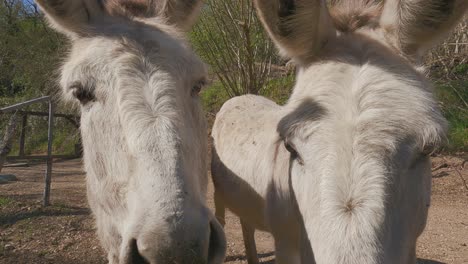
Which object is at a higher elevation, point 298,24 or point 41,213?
point 298,24

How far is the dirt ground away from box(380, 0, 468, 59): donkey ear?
14.0 ft

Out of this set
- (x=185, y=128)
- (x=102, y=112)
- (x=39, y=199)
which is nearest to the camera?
(x=185, y=128)

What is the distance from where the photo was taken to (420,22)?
2.44 metres

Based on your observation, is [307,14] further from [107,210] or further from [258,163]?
[258,163]

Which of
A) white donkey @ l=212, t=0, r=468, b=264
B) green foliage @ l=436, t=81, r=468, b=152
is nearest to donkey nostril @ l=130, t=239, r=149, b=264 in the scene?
white donkey @ l=212, t=0, r=468, b=264

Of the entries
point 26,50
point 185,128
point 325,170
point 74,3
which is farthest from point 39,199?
point 26,50

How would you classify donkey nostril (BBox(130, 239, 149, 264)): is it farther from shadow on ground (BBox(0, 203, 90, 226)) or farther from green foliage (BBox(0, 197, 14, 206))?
green foliage (BBox(0, 197, 14, 206))

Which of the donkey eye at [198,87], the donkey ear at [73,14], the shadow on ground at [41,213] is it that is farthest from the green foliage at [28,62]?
the donkey eye at [198,87]

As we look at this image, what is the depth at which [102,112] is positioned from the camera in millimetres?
2398

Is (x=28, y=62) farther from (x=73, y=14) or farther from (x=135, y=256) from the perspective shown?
(x=135, y=256)

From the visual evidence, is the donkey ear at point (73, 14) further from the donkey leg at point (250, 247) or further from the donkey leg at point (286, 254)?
the donkey leg at point (250, 247)

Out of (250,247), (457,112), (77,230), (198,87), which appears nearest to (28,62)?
(77,230)

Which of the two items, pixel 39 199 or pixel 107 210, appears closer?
pixel 107 210

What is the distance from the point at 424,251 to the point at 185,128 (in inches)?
217
